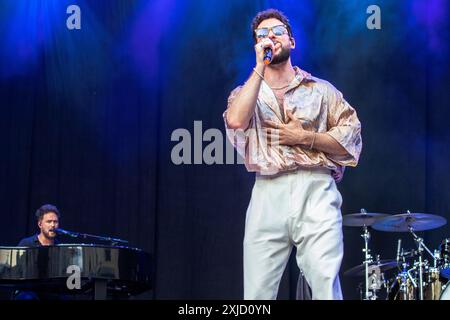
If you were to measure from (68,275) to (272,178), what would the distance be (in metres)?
2.26

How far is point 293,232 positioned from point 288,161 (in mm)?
311

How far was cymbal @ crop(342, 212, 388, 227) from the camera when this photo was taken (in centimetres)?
703

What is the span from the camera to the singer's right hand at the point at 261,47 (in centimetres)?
369

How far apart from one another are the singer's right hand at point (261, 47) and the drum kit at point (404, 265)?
11.5 ft

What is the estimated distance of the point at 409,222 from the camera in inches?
279

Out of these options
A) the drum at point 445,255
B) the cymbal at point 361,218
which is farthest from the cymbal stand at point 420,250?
the cymbal at point 361,218

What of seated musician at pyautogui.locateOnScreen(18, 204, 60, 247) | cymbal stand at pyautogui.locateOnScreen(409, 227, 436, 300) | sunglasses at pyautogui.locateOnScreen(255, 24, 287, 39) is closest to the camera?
sunglasses at pyautogui.locateOnScreen(255, 24, 287, 39)

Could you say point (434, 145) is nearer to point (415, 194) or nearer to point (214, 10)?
point (415, 194)

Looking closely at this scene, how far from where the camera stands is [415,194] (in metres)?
7.78

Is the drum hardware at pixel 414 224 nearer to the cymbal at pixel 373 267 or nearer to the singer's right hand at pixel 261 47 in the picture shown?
the cymbal at pixel 373 267

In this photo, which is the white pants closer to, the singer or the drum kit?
the singer

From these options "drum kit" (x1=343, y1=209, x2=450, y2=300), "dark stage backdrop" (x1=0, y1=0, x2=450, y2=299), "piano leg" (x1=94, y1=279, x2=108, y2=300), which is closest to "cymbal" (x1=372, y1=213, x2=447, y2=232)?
"drum kit" (x1=343, y1=209, x2=450, y2=300)

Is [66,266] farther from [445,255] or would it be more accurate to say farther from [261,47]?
[445,255]

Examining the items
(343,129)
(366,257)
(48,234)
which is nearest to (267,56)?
(343,129)
